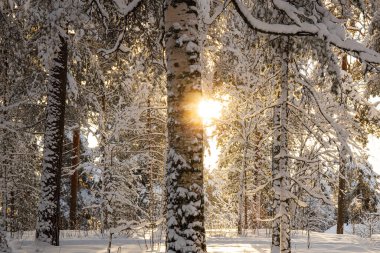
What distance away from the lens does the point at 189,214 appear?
4785 millimetres

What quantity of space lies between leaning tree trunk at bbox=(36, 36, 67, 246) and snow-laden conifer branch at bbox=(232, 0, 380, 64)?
19.7ft

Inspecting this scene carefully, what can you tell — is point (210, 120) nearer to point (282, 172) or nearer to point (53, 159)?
point (53, 159)

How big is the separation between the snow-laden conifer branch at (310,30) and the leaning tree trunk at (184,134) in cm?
69

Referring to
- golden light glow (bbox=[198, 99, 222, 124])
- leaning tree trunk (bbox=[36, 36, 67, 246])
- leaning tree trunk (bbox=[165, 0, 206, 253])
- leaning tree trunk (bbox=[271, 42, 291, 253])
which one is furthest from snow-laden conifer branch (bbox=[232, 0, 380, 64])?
leaning tree trunk (bbox=[36, 36, 67, 246])

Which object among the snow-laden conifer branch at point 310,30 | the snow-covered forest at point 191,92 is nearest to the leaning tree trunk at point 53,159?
the snow-covered forest at point 191,92

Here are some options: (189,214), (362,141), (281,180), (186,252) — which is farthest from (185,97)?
(362,141)

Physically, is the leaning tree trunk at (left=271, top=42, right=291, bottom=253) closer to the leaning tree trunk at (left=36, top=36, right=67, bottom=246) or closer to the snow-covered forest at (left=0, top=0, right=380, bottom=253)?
the snow-covered forest at (left=0, top=0, right=380, bottom=253)

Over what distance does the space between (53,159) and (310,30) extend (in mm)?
7188

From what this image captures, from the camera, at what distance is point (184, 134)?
4930 mm

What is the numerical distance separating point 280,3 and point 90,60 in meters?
7.34

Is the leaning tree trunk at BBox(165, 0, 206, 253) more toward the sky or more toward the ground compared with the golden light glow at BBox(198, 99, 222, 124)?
more toward the ground

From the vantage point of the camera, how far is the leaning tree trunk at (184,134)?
480 centimetres

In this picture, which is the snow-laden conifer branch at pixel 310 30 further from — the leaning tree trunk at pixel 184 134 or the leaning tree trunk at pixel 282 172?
the leaning tree trunk at pixel 282 172

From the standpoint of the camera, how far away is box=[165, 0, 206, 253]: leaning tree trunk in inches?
189
